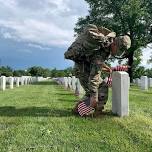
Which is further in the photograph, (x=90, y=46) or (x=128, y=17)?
(x=128, y=17)

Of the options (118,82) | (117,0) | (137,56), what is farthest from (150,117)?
(137,56)

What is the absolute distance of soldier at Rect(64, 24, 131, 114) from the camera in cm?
985

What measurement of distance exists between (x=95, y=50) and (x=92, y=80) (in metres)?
0.69

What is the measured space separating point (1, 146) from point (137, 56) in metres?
57.9

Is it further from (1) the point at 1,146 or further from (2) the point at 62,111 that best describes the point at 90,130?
(2) the point at 62,111

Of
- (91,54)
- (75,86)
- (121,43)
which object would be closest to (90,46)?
(91,54)

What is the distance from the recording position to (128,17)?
5316 cm

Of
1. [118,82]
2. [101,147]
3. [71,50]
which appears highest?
[71,50]

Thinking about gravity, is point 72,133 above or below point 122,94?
below

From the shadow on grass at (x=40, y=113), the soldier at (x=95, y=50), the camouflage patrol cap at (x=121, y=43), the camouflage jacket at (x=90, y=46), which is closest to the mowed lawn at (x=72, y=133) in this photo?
the shadow on grass at (x=40, y=113)

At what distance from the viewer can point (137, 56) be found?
2502 inches

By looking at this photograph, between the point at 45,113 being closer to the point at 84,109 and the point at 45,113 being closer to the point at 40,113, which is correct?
the point at 40,113

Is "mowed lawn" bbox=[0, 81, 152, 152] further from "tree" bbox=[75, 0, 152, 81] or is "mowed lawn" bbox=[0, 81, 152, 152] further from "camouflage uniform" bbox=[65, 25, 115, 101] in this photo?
"tree" bbox=[75, 0, 152, 81]

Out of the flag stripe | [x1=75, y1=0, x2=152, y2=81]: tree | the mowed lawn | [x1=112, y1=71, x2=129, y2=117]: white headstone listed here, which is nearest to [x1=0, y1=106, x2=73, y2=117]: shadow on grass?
the mowed lawn
